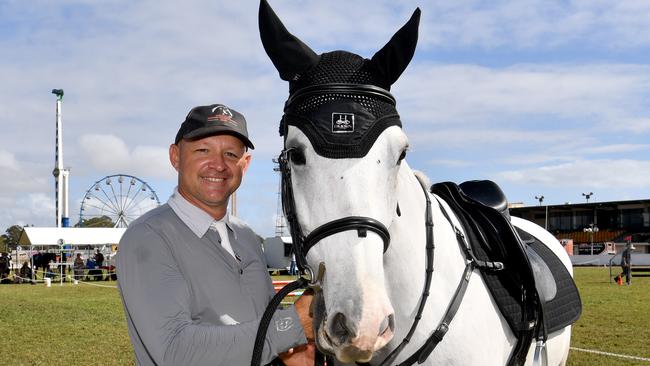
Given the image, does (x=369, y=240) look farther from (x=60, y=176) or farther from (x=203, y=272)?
(x=60, y=176)

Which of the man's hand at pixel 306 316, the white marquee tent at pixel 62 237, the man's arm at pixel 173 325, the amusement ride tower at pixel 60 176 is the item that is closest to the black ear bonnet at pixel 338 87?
the man's hand at pixel 306 316

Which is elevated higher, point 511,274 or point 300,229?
point 300,229

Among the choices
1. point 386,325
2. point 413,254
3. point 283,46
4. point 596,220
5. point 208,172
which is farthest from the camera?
point 596,220

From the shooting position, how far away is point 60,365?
28.9 ft

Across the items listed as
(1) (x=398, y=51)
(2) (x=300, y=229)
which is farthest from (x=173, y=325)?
(1) (x=398, y=51)

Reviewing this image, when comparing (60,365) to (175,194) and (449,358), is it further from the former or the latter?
(449,358)

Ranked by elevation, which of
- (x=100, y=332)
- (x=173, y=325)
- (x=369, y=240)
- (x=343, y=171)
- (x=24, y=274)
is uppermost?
(x=343, y=171)

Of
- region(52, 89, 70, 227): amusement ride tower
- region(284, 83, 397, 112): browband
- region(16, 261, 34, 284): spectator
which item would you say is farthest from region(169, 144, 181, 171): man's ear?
region(52, 89, 70, 227): amusement ride tower

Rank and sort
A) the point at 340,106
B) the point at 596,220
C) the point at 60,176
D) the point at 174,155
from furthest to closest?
the point at 596,220
the point at 60,176
the point at 174,155
the point at 340,106

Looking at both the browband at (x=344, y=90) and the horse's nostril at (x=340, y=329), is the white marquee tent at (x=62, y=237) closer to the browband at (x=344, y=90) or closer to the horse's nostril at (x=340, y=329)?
the browband at (x=344, y=90)

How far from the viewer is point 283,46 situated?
239 cm

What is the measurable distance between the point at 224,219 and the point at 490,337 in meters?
1.44

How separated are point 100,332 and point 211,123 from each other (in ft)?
34.0

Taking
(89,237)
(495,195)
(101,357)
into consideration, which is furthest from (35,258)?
(495,195)
